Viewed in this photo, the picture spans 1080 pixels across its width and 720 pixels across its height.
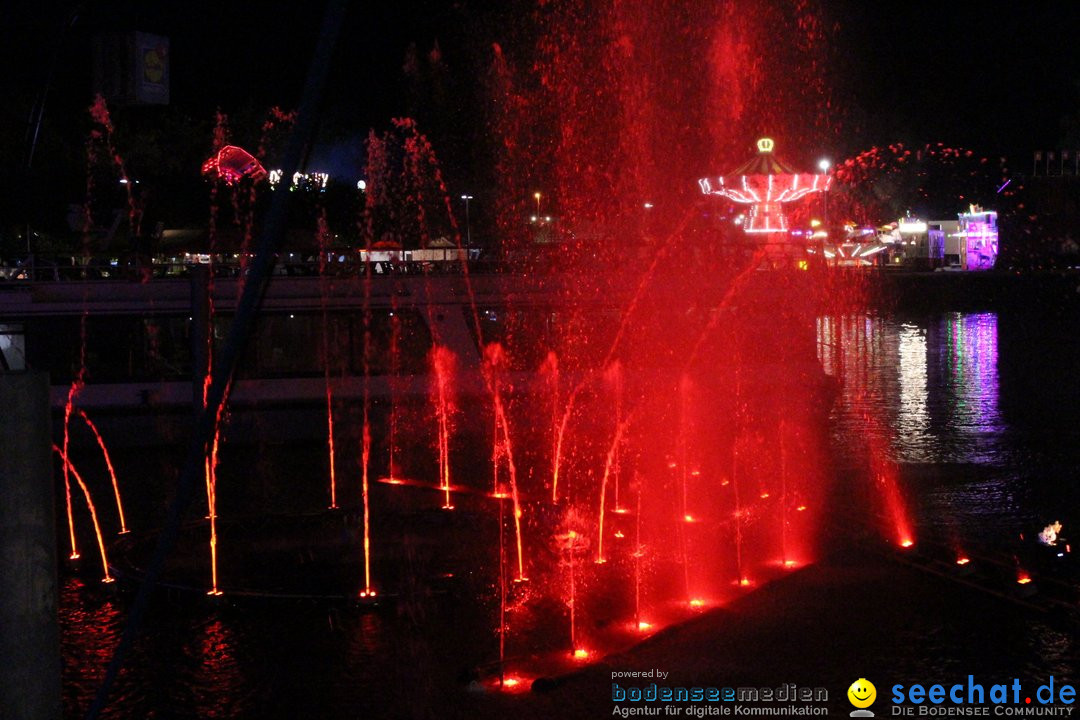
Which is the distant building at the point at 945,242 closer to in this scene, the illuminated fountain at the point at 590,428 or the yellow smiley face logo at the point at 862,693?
the illuminated fountain at the point at 590,428

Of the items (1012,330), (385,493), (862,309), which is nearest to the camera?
(385,493)

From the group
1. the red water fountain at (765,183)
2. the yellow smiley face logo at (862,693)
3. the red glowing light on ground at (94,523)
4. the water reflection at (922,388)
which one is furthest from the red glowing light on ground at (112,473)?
the red water fountain at (765,183)

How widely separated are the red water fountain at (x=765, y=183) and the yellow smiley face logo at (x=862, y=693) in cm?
3968

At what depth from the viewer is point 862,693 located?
696 centimetres

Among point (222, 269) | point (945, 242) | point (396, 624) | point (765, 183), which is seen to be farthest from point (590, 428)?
point (945, 242)

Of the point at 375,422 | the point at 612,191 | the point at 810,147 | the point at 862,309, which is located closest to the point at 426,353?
the point at 375,422

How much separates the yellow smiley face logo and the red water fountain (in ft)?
130

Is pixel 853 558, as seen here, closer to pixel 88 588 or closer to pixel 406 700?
pixel 406 700

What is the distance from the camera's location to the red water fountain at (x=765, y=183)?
45.4 metres

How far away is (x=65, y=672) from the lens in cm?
803

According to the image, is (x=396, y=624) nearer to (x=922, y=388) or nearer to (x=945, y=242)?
(x=922, y=388)

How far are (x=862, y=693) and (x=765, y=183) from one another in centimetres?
4073

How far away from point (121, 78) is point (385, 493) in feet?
27.5

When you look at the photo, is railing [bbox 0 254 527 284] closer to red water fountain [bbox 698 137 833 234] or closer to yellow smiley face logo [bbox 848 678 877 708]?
yellow smiley face logo [bbox 848 678 877 708]
